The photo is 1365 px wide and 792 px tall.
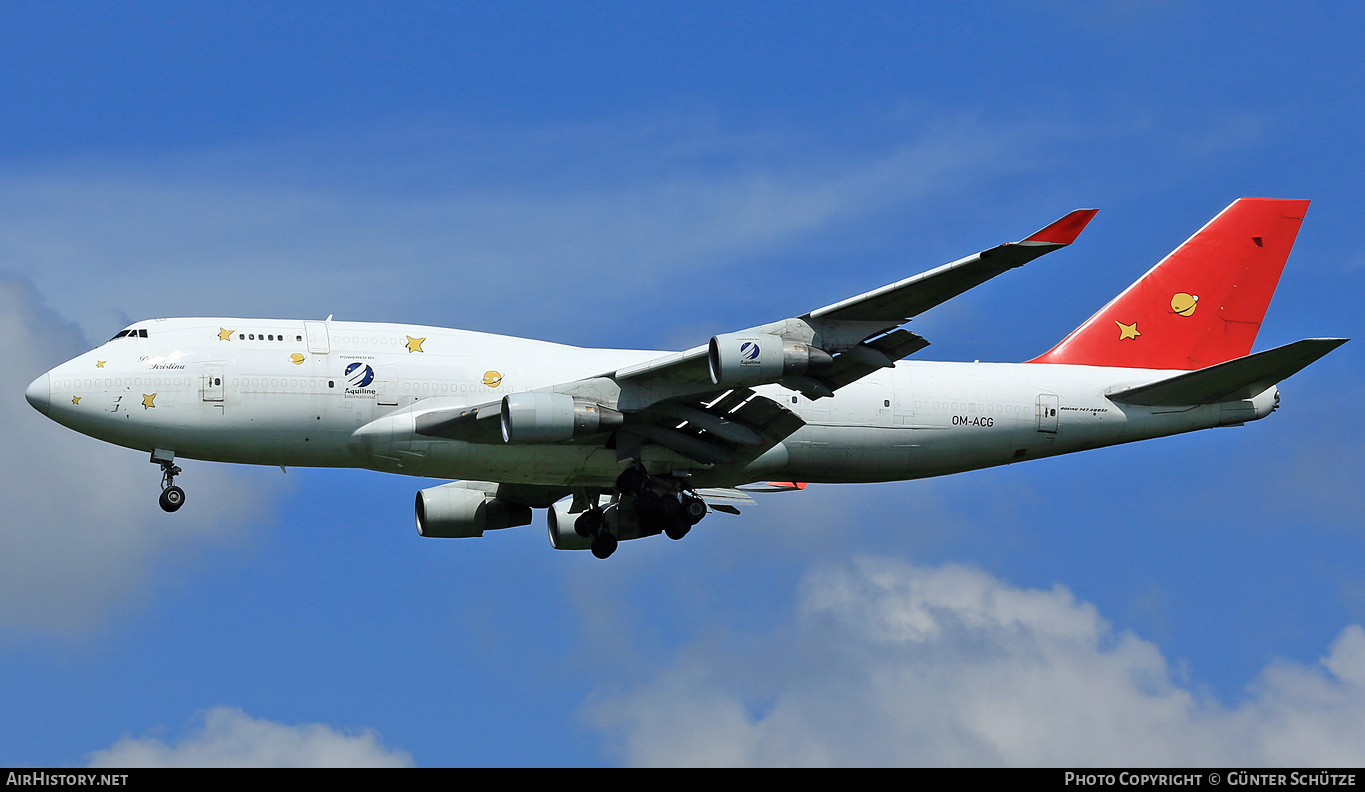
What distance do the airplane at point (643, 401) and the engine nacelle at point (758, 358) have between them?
4 cm

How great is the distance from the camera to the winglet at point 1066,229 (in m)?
28.5

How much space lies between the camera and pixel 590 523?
131ft

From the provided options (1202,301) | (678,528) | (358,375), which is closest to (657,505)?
(678,528)

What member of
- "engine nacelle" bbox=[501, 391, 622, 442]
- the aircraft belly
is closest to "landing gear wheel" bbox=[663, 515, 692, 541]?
the aircraft belly

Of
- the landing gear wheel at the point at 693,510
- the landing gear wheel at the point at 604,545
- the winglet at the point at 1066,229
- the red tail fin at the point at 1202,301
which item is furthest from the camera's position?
the red tail fin at the point at 1202,301

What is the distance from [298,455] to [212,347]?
3132 mm

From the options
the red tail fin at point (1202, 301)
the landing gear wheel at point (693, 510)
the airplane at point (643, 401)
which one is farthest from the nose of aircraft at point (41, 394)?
the red tail fin at point (1202, 301)

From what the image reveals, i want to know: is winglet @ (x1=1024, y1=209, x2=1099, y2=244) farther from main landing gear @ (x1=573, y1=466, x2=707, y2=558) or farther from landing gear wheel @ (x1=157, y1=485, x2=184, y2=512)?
landing gear wheel @ (x1=157, y1=485, x2=184, y2=512)

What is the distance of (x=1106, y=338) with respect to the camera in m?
41.1

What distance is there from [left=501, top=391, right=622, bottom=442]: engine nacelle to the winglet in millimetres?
10398

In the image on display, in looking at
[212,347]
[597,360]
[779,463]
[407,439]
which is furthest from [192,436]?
[779,463]

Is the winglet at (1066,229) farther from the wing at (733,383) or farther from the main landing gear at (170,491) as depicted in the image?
the main landing gear at (170,491)

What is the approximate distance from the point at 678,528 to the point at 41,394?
584 inches

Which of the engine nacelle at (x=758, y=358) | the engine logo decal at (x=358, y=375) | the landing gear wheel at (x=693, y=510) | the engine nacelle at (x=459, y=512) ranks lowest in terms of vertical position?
the landing gear wheel at (x=693, y=510)
